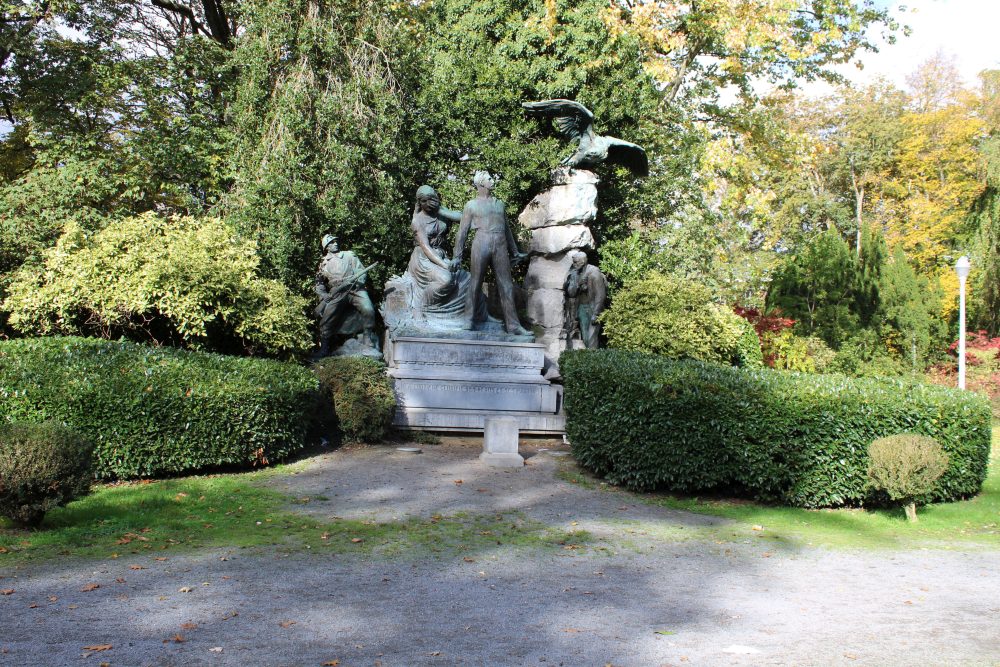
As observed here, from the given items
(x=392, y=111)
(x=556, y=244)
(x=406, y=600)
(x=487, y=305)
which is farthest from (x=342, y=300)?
(x=406, y=600)

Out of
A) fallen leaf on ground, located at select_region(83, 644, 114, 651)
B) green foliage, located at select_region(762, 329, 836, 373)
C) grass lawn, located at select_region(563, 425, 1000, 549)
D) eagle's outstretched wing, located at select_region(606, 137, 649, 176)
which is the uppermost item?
eagle's outstretched wing, located at select_region(606, 137, 649, 176)

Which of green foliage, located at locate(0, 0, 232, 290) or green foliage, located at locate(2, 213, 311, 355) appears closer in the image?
green foliage, located at locate(2, 213, 311, 355)

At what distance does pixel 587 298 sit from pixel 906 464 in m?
6.45

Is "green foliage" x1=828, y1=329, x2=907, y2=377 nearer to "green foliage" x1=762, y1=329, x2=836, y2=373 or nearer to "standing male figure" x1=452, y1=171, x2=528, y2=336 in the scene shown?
"green foliage" x1=762, y1=329, x2=836, y2=373

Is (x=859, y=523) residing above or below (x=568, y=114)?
below

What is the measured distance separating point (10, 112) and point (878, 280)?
61.5ft

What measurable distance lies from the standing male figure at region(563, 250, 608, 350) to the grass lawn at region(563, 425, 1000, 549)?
15.0 ft

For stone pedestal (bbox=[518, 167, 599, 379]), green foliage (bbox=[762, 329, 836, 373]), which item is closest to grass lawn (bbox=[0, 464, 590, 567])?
stone pedestal (bbox=[518, 167, 599, 379])

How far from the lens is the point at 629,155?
1488 cm

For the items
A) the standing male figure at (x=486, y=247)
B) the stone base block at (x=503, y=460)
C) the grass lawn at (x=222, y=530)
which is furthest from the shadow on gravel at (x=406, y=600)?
the standing male figure at (x=486, y=247)

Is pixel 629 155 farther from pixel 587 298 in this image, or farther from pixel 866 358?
pixel 866 358

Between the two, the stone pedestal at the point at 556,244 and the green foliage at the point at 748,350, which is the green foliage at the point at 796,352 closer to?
the green foliage at the point at 748,350

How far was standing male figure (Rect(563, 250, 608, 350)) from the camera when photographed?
44.2 ft

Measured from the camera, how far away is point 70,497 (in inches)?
259
